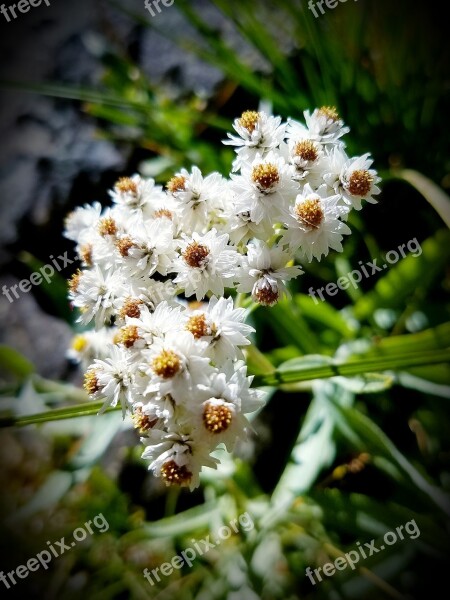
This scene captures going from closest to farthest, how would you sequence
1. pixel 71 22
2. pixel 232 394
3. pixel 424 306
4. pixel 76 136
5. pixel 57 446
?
pixel 232 394 → pixel 424 306 → pixel 57 446 → pixel 76 136 → pixel 71 22

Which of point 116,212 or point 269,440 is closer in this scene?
point 116,212

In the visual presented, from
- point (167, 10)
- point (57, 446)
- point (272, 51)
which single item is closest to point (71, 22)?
point (167, 10)

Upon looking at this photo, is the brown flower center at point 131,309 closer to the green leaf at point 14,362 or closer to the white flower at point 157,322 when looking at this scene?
the white flower at point 157,322

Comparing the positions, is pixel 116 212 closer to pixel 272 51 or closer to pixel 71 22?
pixel 272 51

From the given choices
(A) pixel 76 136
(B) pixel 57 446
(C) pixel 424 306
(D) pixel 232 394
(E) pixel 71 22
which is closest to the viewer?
(D) pixel 232 394
